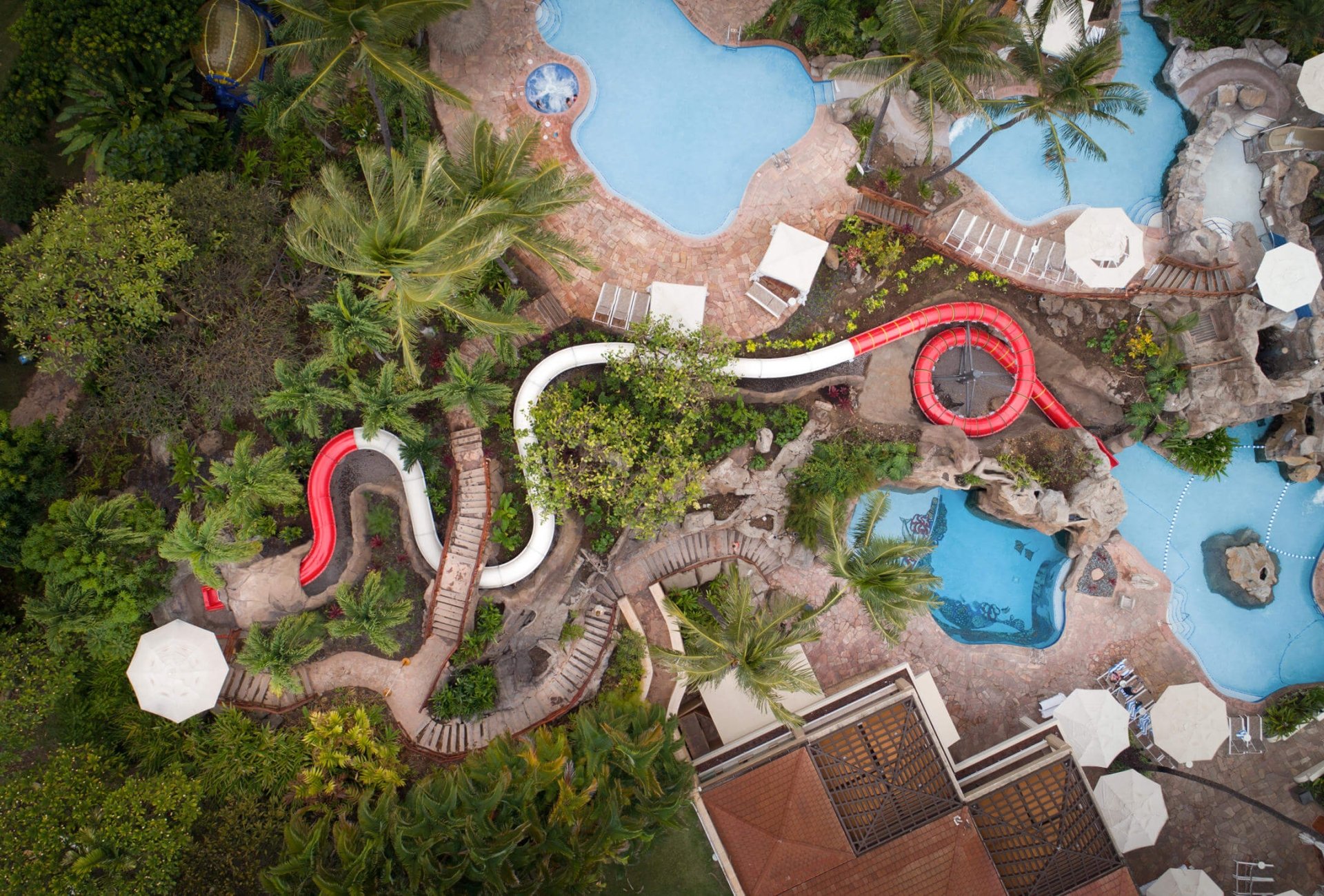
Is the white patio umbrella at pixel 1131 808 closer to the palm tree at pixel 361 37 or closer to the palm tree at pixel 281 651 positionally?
the palm tree at pixel 281 651

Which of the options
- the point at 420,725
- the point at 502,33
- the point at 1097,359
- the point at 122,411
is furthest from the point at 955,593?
the point at 122,411

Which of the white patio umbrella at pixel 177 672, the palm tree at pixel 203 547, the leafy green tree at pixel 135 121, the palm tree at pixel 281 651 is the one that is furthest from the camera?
the leafy green tree at pixel 135 121

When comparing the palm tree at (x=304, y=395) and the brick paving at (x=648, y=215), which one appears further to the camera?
the brick paving at (x=648, y=215)

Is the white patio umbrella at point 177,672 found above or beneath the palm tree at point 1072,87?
beneath

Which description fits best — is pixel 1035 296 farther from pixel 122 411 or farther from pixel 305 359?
pixel 122 411

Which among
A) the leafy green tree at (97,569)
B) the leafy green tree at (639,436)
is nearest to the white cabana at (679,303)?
the leafy green tree at (639,436)

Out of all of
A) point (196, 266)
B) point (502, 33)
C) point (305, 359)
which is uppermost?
point (502, 33)
